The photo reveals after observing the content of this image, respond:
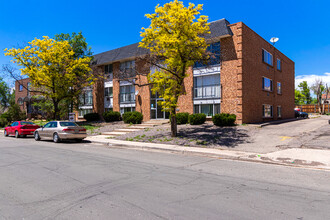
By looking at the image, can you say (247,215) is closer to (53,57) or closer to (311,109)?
(53,57)

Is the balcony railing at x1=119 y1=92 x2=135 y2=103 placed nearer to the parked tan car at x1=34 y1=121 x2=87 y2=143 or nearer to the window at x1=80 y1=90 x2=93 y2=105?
the window at x1=80 y1=90 x2=93 y2=105

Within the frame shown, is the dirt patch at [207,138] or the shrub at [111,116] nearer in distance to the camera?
the dirt patch at [207,138]

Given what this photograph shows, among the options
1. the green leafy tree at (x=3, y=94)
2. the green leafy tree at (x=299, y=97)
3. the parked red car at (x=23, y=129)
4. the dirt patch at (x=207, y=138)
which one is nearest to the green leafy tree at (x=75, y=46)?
the parked red car at (x=23, y=129)

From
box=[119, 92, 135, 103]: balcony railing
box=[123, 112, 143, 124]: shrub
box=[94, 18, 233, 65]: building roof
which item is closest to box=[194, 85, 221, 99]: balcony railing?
box=[94, 18, 233, 65]: building roof

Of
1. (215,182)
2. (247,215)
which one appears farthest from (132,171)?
(247,215)

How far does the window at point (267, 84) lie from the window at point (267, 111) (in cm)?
171

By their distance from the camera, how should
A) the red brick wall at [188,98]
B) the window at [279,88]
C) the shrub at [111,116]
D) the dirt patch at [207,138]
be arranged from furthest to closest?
the shrub at [111,116] < the window at [279,88] < the red brick wall at [188,98] < the dirt patch at [207,138]

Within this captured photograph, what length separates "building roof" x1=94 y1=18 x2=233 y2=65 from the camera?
1915 cm

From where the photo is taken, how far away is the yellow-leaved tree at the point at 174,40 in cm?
1268

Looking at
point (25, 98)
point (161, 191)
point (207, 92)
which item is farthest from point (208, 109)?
point (25, 98)

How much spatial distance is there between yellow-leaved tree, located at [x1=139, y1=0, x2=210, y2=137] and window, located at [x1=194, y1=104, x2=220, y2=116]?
6.67m

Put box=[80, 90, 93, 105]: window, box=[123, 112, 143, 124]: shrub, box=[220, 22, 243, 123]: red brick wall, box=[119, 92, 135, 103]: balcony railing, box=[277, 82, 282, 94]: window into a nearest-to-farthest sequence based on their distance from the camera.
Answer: box=[220, 22, 243, 123]: red brick wall → box=[123, 112, 143, 124]: shrub → box=[277, 82, 282, 94]: window → box=[119, 92, 135, 103]: balcony railing → box=[80, 90, 93, 105]: window

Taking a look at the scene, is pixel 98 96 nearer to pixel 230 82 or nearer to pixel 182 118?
pixel 182 118

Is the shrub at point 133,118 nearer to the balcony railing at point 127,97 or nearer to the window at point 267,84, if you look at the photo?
the balcony railing at point 127,97
